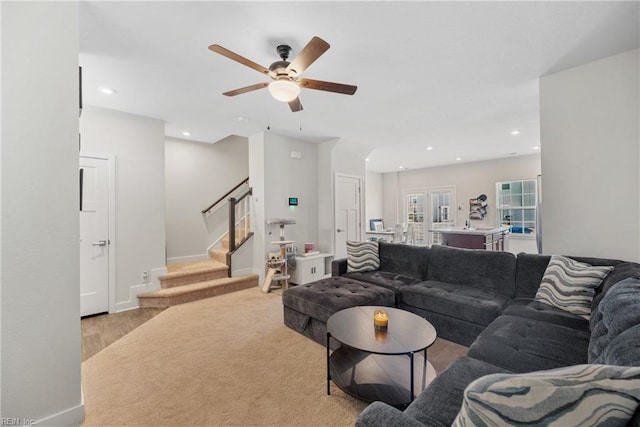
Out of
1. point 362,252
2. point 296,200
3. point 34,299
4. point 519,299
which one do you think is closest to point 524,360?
point 519,299

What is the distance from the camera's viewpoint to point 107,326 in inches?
124

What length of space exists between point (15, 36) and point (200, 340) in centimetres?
270

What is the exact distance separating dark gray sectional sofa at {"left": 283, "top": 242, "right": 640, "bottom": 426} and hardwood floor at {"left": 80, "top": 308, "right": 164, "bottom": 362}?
1.86 meters

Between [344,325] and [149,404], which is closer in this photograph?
[149,404]

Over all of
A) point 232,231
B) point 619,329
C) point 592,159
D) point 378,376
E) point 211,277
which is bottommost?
point 378,376

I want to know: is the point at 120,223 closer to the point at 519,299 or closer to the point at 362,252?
the point at 362,252

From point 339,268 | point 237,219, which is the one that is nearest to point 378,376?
point 339,268

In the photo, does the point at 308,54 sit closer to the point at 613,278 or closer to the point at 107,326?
the point at 613,278

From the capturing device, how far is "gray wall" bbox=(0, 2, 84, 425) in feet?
4.88

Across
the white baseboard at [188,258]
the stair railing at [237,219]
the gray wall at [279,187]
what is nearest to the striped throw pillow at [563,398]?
the gray wall at [279,187]

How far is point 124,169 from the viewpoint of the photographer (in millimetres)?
3670

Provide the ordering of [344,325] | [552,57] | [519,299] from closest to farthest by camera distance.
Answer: [344,325], [552,57], [519,299]

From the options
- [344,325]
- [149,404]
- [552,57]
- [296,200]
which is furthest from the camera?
[296,200]

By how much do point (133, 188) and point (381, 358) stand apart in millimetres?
3843
